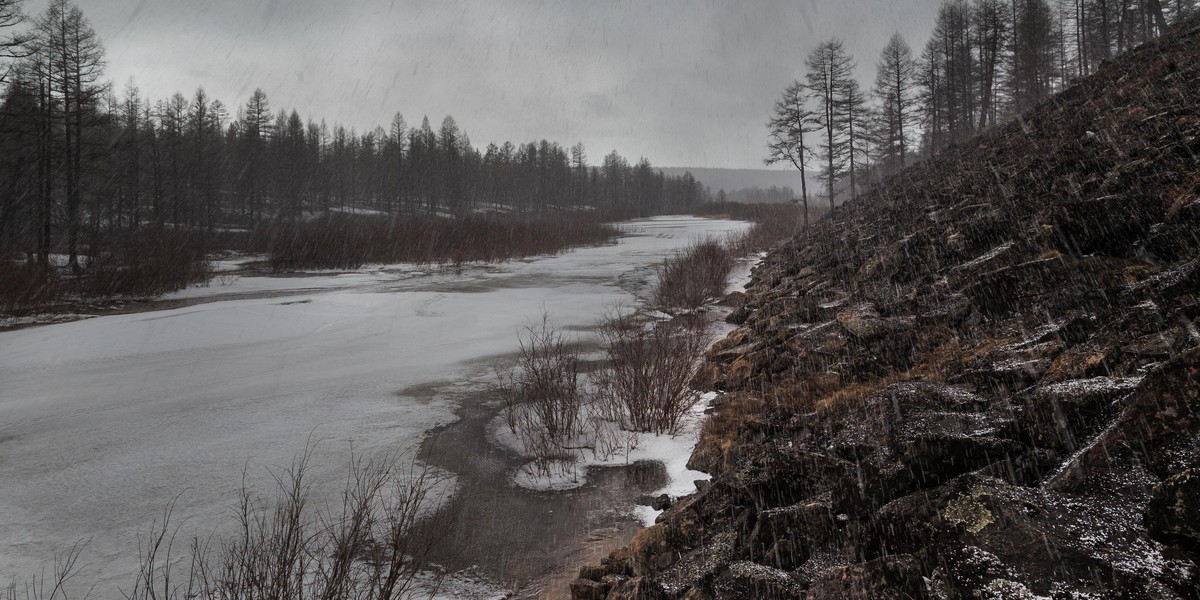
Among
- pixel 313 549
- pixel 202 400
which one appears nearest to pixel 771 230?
pixel 202 400

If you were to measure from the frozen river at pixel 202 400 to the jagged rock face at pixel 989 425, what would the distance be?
386 cm

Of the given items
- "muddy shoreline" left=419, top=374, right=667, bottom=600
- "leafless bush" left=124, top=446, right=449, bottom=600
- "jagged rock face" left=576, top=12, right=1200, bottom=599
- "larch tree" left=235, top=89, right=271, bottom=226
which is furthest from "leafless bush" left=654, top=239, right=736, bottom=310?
"larch tree" left=235, top=89, right=271, bottom=226

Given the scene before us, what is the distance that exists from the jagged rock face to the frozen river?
12.6 ft

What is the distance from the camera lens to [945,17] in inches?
1672

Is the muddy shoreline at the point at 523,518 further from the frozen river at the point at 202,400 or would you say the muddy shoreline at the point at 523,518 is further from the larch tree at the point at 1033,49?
the larch tree at the point at 1033,49

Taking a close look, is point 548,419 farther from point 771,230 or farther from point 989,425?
point 771,230

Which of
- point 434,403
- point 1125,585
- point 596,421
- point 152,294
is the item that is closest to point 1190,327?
point 1125,585

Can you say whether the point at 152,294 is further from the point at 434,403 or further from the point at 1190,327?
the point at 1190,327

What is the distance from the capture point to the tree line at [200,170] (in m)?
24.1

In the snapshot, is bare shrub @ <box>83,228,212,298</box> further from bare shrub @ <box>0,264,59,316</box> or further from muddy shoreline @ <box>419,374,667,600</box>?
muddy shoreline @ <box>419,374,667,600</box>

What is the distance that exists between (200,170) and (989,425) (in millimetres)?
57337

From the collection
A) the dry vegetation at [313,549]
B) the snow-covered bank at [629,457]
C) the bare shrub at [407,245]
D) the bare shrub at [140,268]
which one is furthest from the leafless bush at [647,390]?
the bare shrub at [407,245]

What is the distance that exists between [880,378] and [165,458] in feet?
24.1

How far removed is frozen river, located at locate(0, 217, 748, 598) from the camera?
193 inches
